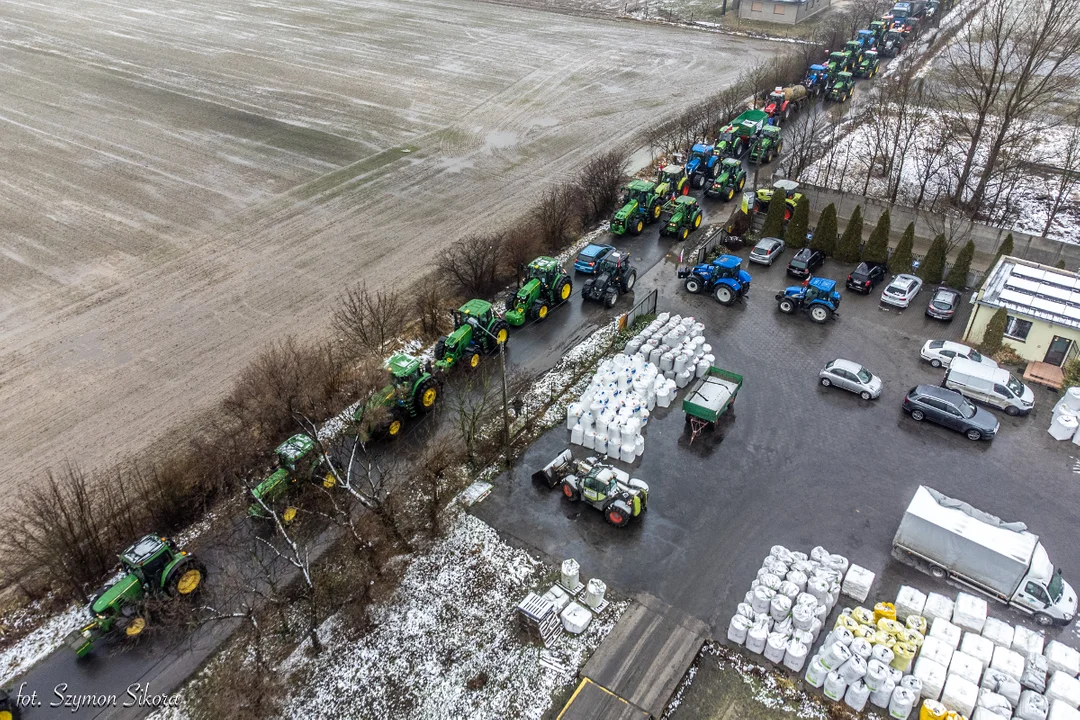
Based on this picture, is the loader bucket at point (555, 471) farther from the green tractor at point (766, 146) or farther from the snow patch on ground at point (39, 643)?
the green tractor at point (766, 146)

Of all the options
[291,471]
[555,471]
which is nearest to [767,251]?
[555,471]

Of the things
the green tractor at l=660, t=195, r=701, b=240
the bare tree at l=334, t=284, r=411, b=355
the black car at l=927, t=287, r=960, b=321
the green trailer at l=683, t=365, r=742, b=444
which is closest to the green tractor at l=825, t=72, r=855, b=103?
the green tractor at l=660, t=195, r=701, b=240

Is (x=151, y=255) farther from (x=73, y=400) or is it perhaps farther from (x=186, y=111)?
(x=186, y=111)

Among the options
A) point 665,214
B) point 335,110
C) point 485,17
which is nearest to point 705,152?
point 665,214

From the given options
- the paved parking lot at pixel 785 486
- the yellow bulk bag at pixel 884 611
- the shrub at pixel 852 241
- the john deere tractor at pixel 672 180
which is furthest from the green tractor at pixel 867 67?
the yellow bulk bag at pixel 884 611

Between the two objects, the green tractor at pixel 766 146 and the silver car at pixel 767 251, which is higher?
the green tractor at pixel 766 146

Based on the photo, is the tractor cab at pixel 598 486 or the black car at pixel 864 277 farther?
the black car at pixel 864 277
